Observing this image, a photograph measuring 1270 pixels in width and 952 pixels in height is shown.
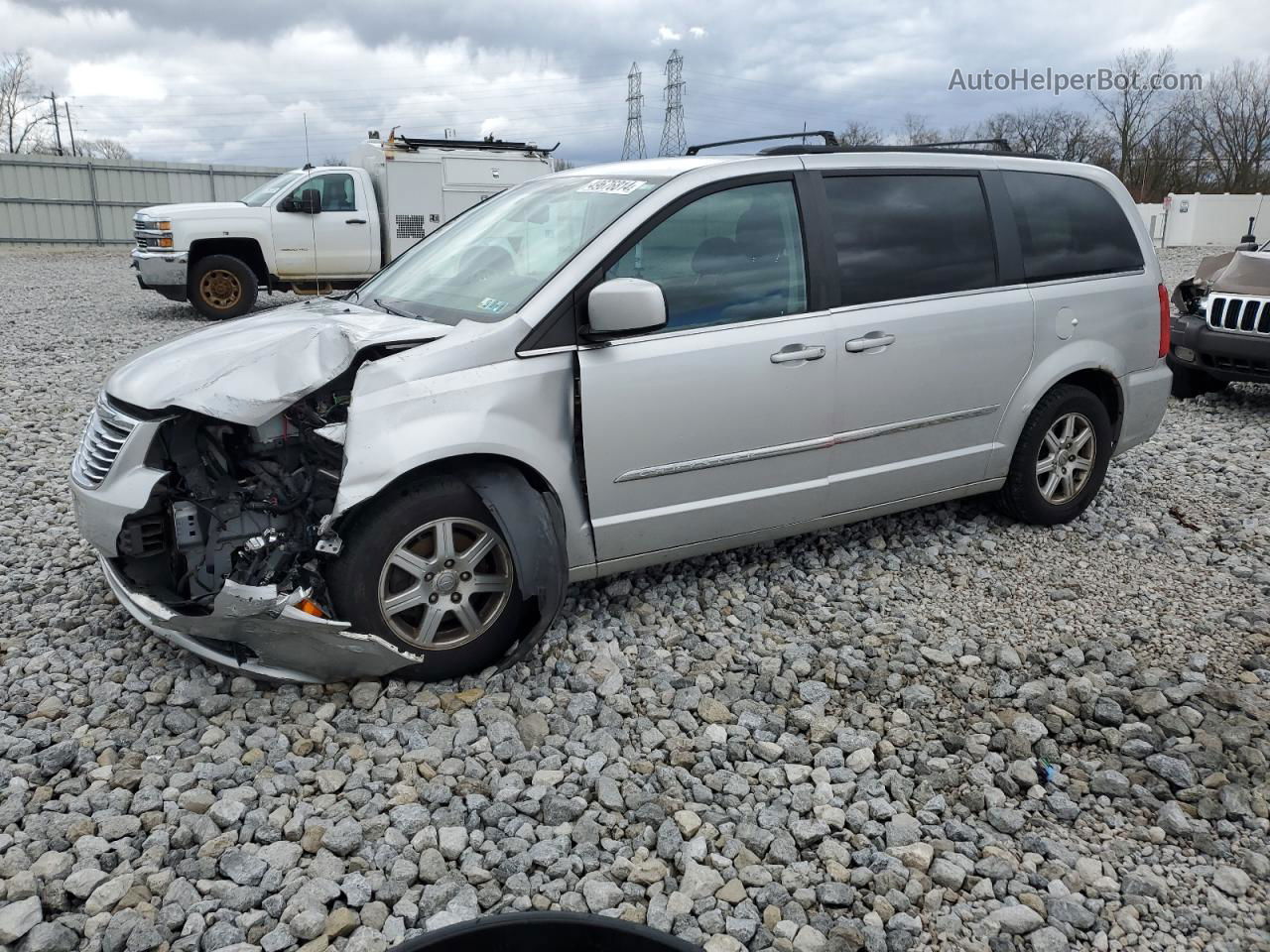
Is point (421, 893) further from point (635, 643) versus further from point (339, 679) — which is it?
point (635, 643)

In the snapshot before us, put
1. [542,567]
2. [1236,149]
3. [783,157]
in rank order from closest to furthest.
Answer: [542,567] → [783,157] → [1236,149]

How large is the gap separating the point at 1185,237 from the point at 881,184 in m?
40.3

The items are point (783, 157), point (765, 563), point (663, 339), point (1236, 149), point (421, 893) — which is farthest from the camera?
point (1236, 149)

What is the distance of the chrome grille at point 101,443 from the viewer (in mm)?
3609

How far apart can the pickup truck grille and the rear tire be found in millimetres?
566

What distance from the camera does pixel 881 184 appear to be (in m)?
4.55

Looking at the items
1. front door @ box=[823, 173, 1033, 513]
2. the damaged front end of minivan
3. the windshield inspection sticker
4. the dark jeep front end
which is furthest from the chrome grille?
the dark jeep front end

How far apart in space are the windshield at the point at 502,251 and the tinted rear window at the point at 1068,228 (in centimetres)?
205

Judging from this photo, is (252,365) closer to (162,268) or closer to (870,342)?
(870,342)

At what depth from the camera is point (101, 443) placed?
12.2 feet

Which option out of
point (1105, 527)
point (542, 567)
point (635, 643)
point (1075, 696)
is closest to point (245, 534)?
point (542, 567)

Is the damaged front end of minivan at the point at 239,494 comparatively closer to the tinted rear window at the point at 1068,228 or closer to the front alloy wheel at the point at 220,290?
the tinted rear window at the point at 1068,228

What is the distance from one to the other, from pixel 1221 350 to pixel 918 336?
16.6ft

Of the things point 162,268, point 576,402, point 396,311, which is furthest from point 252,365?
point 162,268
